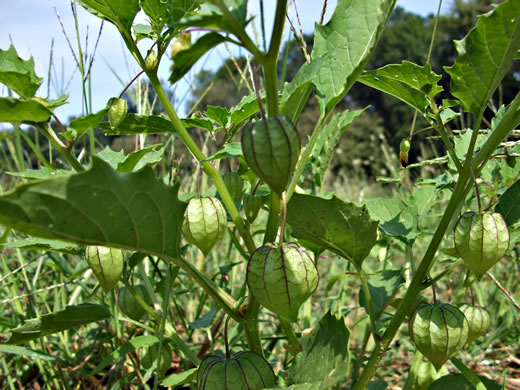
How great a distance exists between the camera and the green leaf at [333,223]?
737mm

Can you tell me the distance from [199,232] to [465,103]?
49cm

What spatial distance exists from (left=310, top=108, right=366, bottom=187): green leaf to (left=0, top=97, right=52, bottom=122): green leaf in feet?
1.96

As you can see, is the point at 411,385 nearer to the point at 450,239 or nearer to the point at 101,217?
the point at 450,239

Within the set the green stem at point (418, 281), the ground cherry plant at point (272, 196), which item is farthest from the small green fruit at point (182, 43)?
the green stem at point (418, 281)

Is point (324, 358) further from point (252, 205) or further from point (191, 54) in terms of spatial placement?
point (191, 54)

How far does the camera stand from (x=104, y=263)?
0.84 m

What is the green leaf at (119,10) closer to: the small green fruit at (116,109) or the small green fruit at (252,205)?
the small green fruit at (116,109)

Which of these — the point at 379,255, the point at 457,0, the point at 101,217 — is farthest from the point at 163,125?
the point at 457,0

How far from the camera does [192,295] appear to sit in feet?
6.02

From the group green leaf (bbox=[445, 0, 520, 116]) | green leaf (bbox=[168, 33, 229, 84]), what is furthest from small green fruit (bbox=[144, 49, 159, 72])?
green leaf (bbox=[445, 0, 520, 116])

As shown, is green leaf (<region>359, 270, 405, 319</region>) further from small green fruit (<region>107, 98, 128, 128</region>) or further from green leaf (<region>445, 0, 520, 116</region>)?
small green fruit (<region>107, 98, 128, 128</region>)

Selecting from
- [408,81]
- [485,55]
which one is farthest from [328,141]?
[485,55]

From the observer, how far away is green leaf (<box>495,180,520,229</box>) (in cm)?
88

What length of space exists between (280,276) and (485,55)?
445 millimetres
